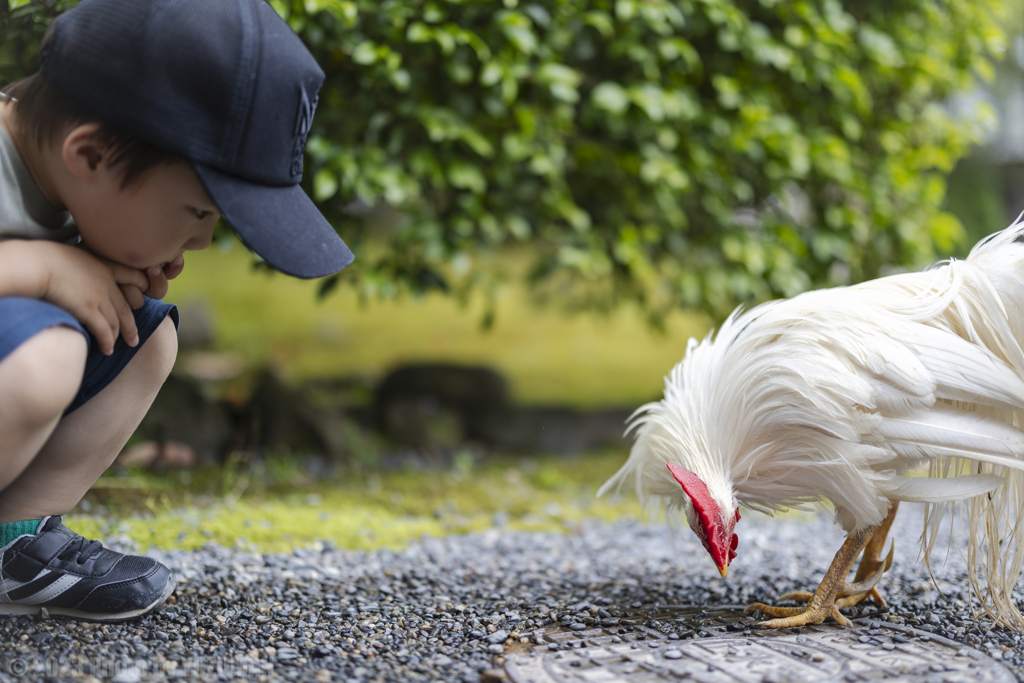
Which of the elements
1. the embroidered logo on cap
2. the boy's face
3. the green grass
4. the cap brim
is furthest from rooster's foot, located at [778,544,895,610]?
the green grass

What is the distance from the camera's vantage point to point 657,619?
193cm

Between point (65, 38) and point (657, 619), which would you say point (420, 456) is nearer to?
point (657, 619)

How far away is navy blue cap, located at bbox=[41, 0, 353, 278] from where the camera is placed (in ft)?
4.37

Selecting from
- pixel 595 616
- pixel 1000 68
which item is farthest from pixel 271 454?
pixel 1000 68

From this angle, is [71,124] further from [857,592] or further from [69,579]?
[857,592]

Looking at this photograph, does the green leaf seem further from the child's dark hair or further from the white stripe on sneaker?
the white stripe on sneaker

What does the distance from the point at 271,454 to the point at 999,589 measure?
3071mm

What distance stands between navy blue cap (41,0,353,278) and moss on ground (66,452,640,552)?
141 cm

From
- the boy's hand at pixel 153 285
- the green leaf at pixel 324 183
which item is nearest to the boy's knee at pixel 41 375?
the boy's hand at pixel 153 285

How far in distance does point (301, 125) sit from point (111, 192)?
385 mm

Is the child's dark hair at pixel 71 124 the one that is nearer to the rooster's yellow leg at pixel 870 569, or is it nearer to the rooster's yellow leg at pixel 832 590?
the rooster's yellow leg at pixel 832 590

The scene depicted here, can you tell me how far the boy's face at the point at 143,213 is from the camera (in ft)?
4.67

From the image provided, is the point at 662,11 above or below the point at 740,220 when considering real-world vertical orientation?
above

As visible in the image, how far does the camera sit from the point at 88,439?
1.69 meters
